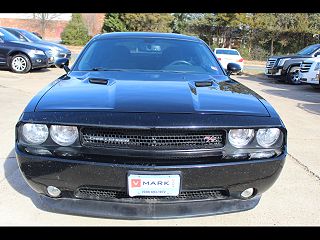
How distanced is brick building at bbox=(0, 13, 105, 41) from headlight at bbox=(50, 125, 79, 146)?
118 ft

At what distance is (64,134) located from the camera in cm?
249

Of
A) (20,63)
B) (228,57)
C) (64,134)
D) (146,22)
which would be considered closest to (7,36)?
(20,63)

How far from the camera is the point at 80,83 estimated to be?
3.16m

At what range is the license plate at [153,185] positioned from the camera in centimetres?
239

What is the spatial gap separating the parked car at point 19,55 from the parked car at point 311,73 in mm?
9286

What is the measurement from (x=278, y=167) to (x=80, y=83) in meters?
1.72

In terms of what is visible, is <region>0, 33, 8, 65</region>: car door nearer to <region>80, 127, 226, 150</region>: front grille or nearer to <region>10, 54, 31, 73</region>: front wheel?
<region>10, 54, 31, 73</region>: front wheel

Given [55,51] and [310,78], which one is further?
[55,51]

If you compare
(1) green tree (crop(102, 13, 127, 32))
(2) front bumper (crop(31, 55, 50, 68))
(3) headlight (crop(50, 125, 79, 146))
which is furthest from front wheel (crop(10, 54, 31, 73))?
(1) green tree (crop(102, 13, 127, 32))

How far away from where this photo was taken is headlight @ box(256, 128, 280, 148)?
2.61 metres

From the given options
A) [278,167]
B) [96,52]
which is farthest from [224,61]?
[278,167]

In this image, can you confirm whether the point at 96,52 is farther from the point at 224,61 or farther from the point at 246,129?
the point at 224,61

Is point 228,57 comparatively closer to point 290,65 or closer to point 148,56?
point 290,65

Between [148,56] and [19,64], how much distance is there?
1056 cm
